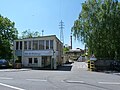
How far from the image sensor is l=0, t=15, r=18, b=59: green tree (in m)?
59.0

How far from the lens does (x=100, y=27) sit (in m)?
39.3

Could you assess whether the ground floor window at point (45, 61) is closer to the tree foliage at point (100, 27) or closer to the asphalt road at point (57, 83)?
the tree foliage at point (100, 27)

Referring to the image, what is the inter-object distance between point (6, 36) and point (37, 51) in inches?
908

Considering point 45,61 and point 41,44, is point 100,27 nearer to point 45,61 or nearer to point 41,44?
point 41,44

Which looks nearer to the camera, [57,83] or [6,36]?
[57,83]

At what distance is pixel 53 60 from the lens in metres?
42.4

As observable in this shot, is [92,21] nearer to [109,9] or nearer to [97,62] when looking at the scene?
[109,9]

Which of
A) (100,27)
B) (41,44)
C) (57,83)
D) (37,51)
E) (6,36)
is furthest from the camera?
(6,36)

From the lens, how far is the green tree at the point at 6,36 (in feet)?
193

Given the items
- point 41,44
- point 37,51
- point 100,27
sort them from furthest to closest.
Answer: point 41,44, point 37,51, point 100,27

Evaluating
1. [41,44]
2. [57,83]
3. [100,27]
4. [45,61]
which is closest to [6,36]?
[45,61]

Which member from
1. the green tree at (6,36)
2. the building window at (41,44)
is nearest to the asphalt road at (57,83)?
the building window at (41,44)

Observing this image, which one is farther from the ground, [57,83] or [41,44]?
[41,44]

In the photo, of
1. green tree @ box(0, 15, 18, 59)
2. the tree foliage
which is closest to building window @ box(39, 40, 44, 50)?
the tree foliage
